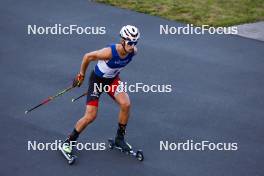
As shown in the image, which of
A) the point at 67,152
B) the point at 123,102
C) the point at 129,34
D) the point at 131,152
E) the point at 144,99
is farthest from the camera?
the point at 144,99

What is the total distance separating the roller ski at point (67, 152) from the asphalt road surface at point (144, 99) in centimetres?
14

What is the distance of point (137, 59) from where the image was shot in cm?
1299

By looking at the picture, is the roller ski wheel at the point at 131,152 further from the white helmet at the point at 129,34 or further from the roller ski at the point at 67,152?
the white helmet at the point at 129,34

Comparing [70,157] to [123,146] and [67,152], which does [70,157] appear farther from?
[123,146]

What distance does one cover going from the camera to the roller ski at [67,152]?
8.59 meters

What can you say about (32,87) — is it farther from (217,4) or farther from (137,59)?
(217,4)

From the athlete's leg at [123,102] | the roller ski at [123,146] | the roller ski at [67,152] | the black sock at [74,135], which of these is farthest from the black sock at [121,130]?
the roller ski at [67,152]

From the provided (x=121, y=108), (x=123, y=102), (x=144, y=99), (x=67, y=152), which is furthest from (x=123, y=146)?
(x=144, y=99)

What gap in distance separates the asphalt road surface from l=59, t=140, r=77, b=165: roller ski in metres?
0.14

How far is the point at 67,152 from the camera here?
8.70 metres

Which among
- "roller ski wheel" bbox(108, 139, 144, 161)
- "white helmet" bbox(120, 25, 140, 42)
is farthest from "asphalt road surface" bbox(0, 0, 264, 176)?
"white helmet" bbox(120, 25, 140, 42)

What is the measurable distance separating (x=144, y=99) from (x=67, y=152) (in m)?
2.85

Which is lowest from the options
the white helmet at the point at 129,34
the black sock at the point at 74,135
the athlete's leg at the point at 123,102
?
the black sock at the point at 74,135

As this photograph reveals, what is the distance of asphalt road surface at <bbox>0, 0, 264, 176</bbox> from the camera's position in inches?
345
